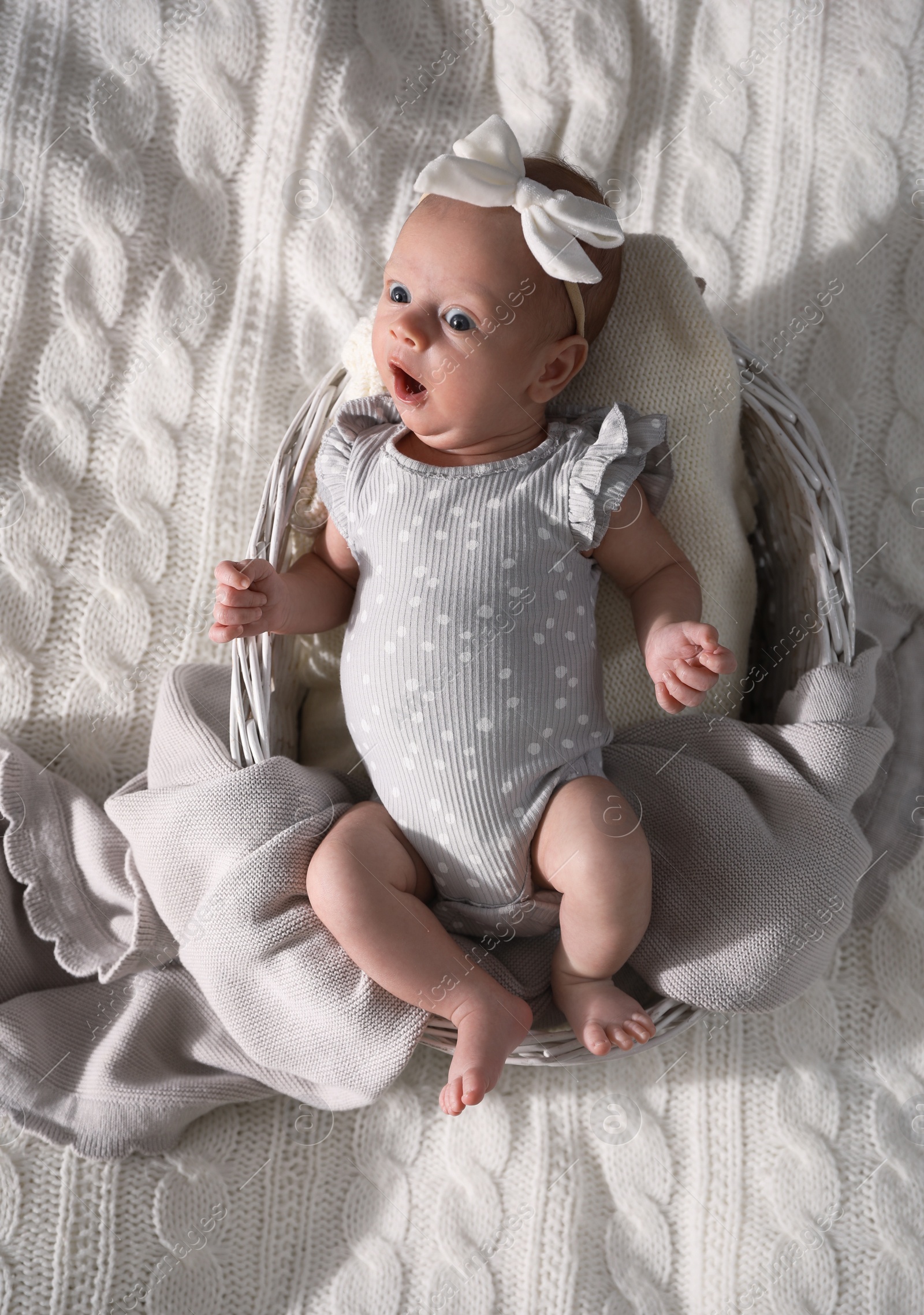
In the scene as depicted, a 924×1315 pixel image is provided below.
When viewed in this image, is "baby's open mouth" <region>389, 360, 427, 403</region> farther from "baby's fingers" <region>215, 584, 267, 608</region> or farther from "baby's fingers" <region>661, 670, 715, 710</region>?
"baby's fingers" <region>661, 670, 715, 710</region>

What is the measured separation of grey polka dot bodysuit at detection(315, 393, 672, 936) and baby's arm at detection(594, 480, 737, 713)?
0.15ft

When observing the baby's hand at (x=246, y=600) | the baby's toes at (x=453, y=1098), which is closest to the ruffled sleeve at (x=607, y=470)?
the baby's hand at (x=246, y=600)

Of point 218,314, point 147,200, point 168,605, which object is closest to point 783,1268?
point 168,605

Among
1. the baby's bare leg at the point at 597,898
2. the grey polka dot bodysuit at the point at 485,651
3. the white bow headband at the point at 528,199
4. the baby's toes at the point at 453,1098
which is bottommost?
the baby's toes at the point at 453,1098

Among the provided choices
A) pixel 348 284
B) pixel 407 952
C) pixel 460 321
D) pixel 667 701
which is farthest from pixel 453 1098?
pixel 348 284

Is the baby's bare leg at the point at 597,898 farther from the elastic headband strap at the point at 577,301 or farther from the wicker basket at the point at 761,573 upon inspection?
the elastic headband strap at the point at 577,301

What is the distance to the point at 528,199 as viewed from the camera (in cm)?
106

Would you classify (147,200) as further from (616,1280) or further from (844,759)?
(616,1280)

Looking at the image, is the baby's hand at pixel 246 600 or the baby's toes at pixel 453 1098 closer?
the baby's toes at pixel 453 1098

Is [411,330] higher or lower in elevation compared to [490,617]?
higher

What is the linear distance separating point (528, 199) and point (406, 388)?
23 cm

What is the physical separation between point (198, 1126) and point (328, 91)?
1420mm

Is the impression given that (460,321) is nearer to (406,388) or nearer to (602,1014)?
(406,388)

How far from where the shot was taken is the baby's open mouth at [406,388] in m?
1.11
